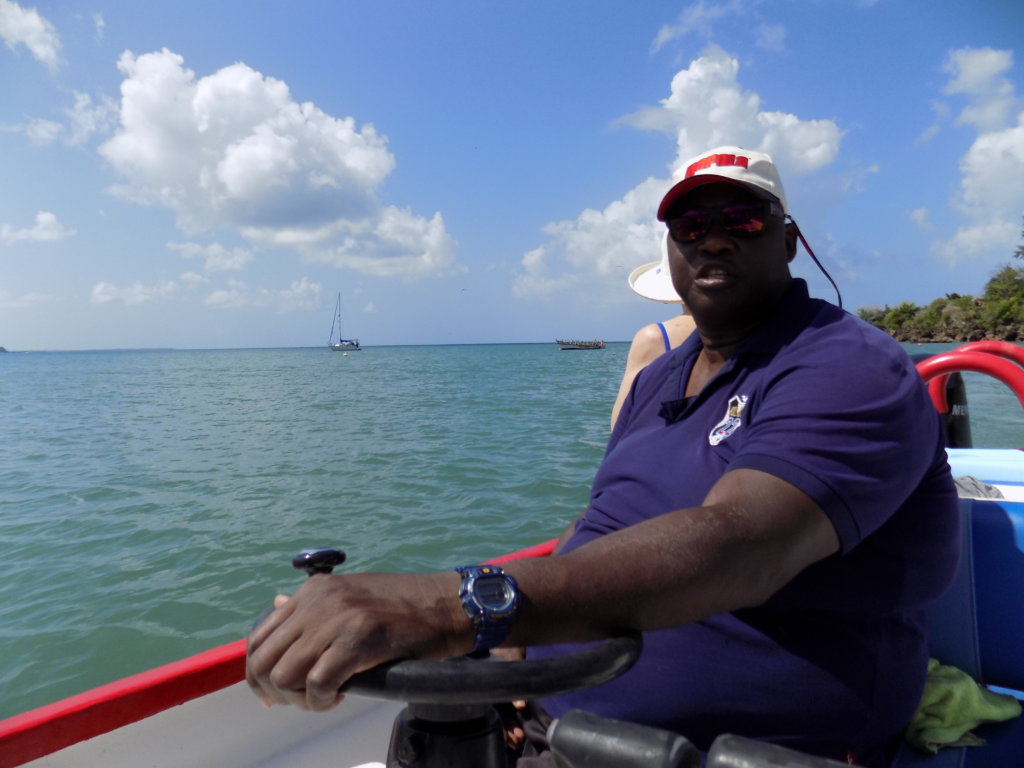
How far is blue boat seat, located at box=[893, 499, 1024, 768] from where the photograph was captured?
1.75 meters

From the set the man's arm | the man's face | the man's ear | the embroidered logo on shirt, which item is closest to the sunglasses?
the man's face

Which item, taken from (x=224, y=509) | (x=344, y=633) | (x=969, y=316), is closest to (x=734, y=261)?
(x=344, y=633)

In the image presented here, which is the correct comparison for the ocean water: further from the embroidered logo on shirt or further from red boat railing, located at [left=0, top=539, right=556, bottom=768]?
the embroidered logo on shirt

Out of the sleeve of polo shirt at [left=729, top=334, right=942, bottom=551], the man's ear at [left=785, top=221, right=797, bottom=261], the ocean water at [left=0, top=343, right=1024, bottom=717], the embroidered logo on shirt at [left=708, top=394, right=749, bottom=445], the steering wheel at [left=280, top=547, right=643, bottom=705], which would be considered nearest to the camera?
the steering wheel at [left=280, top=547, right=643, bottom=705]

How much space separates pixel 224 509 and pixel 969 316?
69.3 m

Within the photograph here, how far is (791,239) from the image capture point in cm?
172

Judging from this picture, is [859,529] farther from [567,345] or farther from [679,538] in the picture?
[567,345]

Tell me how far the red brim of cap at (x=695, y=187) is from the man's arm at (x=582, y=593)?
73 cm

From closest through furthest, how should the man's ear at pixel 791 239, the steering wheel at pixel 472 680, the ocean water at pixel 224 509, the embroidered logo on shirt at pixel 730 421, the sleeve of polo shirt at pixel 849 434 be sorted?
the steering wheel at pixel 472 680 < the sleeve of polo shirt at pixel 849 434 < the embroidered logo on shirt at pixel 730 421 < the man's ear at pixel 791 239 < the ocean water at pixel 224 509

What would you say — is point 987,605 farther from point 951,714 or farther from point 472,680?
point 472,680

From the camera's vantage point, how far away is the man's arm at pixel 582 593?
78 centimetres

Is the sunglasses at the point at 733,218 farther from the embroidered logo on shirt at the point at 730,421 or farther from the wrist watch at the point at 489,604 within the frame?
the wrist watch at the point at 489,604

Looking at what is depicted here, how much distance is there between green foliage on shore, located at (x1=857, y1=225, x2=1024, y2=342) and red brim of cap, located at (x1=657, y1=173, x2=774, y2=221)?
54.1 m

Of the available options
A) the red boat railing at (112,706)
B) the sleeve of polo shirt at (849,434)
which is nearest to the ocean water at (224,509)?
the red boat railing at (112,706)
